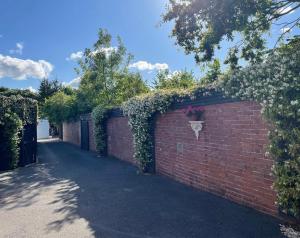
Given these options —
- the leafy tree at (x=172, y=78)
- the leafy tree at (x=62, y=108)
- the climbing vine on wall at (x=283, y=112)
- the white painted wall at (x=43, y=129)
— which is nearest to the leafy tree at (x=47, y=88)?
the white painted wall at (x=43, y=129)

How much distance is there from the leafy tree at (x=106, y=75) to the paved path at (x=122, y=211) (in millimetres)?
9748

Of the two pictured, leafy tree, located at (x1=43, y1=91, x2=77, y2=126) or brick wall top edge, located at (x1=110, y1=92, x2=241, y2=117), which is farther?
leafy tree, located at (x1=43, y1=91, x2=77, y2=126)

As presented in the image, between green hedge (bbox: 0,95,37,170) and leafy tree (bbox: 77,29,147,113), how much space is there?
6.53m

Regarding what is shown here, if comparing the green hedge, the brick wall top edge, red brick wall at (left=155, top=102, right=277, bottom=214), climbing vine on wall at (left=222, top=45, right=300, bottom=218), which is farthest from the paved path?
the green hedge

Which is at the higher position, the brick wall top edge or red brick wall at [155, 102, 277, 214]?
the brick wall top edge

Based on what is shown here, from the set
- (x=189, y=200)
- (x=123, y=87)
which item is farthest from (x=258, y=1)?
(x=123, y=87)

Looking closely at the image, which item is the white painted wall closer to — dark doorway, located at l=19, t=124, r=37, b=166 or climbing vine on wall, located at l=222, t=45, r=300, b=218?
dark doorway, located at l=19, t=124, r=37, b=166

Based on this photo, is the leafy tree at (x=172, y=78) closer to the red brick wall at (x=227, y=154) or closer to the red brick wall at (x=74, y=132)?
the red brick wall at (x=74, y=132)

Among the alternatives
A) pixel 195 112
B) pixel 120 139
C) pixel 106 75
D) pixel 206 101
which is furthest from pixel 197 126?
pixel 106 75

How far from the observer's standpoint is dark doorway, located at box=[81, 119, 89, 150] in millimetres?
17750

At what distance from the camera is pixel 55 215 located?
5.32m

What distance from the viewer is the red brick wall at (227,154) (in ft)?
15.8

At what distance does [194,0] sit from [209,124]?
321cm

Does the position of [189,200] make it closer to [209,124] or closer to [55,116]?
[209,124]
